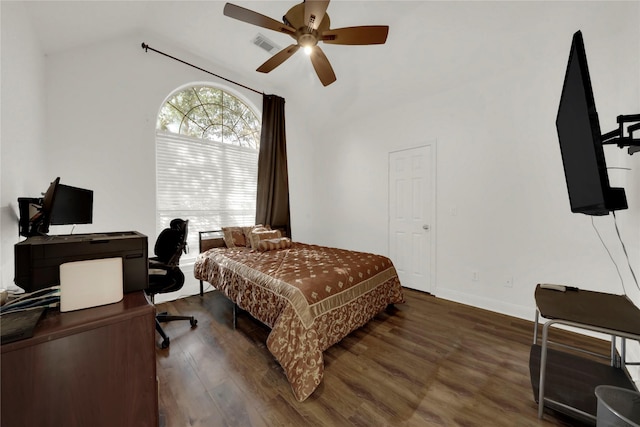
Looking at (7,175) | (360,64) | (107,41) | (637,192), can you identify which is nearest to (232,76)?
(107,41)

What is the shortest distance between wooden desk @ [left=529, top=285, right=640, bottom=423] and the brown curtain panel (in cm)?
338

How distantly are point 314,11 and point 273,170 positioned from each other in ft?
8.31

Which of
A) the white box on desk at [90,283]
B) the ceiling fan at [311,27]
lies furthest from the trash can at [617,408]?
the ceiling fan at [311,27]

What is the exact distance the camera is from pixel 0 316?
2.83 ft

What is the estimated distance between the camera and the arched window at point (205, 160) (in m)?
3.16

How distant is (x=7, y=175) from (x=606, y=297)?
371 centimetres

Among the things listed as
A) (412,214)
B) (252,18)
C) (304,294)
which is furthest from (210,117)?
(412,214)

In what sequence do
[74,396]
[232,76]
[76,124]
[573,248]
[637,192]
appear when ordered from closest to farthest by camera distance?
[74,396]
[637,192]
[573,248]
[76,124]
[232,76]

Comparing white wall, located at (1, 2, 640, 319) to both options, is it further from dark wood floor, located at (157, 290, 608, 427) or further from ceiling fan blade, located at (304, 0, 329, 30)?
ceiling fan blade, located at (304, 0, 329, 30)

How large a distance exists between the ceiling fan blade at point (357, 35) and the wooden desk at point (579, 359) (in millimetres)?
2202

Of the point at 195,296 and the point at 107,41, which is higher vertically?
the point at 107,41

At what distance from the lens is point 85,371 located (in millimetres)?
845

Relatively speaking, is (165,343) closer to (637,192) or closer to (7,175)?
(7,175)

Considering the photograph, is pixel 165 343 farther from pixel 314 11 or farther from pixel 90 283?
pixel 314 11
